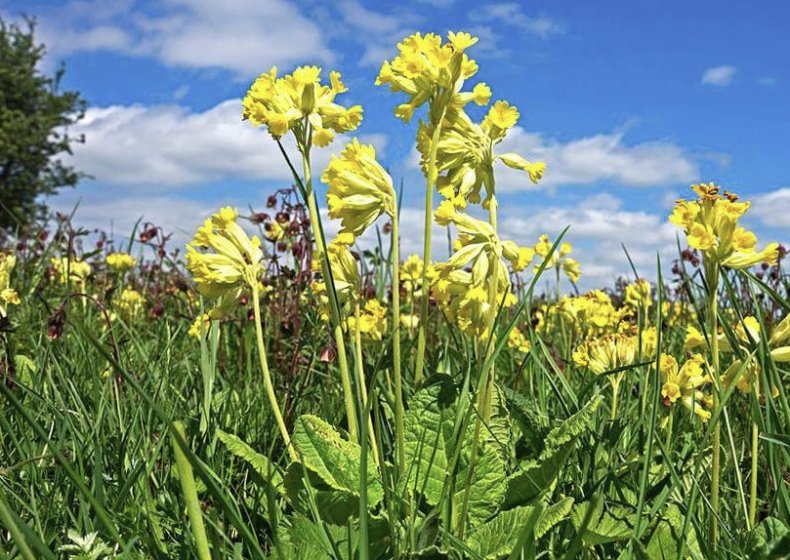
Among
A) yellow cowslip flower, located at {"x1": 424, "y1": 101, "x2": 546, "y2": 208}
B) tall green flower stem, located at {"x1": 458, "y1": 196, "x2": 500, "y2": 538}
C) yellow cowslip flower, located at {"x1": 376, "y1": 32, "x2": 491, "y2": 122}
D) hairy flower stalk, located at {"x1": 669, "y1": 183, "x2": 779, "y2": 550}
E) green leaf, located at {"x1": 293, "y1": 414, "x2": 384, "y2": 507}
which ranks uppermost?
yellow cowslip flower, located at {"x1": 376, "y1": 32, "x2": 491, "y2": 122}

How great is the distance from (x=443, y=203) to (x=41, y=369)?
1478mm

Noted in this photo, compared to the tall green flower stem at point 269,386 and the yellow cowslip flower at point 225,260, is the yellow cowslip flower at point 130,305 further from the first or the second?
the tall green flower stem at point 269,386

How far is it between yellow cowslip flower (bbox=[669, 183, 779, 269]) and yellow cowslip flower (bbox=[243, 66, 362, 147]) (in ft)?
2.96

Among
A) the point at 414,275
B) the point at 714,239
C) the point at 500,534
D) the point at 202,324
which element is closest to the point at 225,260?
the point at 202,324

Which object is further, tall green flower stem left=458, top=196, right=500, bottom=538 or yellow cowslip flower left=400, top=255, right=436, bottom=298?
yellow cowslip flower left=400, top=255, right=436, bottom=298

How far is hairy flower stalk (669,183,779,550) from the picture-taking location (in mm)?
1897

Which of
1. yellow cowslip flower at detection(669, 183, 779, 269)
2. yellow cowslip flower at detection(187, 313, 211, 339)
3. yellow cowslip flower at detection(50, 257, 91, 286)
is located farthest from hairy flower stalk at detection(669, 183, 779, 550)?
yellow cowslip flower at detection(50, 257, 91, 286)

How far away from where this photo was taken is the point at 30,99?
149 ft

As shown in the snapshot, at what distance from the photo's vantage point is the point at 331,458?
76.4 inches

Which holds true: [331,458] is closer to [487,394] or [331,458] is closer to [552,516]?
[487,394]

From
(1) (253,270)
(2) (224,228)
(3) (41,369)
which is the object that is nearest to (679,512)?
(1) (253,270)

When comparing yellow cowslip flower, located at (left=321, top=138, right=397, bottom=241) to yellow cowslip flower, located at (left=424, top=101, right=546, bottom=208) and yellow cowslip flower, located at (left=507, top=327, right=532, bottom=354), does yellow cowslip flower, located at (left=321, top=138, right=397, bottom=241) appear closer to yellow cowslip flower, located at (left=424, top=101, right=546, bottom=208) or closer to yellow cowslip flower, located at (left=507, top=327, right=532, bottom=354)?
yellow cowslip flower, located at (left=424, top=101, right=546, bottom=208)

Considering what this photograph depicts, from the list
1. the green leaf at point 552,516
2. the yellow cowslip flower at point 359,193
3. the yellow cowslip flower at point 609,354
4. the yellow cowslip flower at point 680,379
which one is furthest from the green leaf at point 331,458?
the yellow cowslip flower at point 609,354

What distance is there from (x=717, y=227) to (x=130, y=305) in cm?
452
